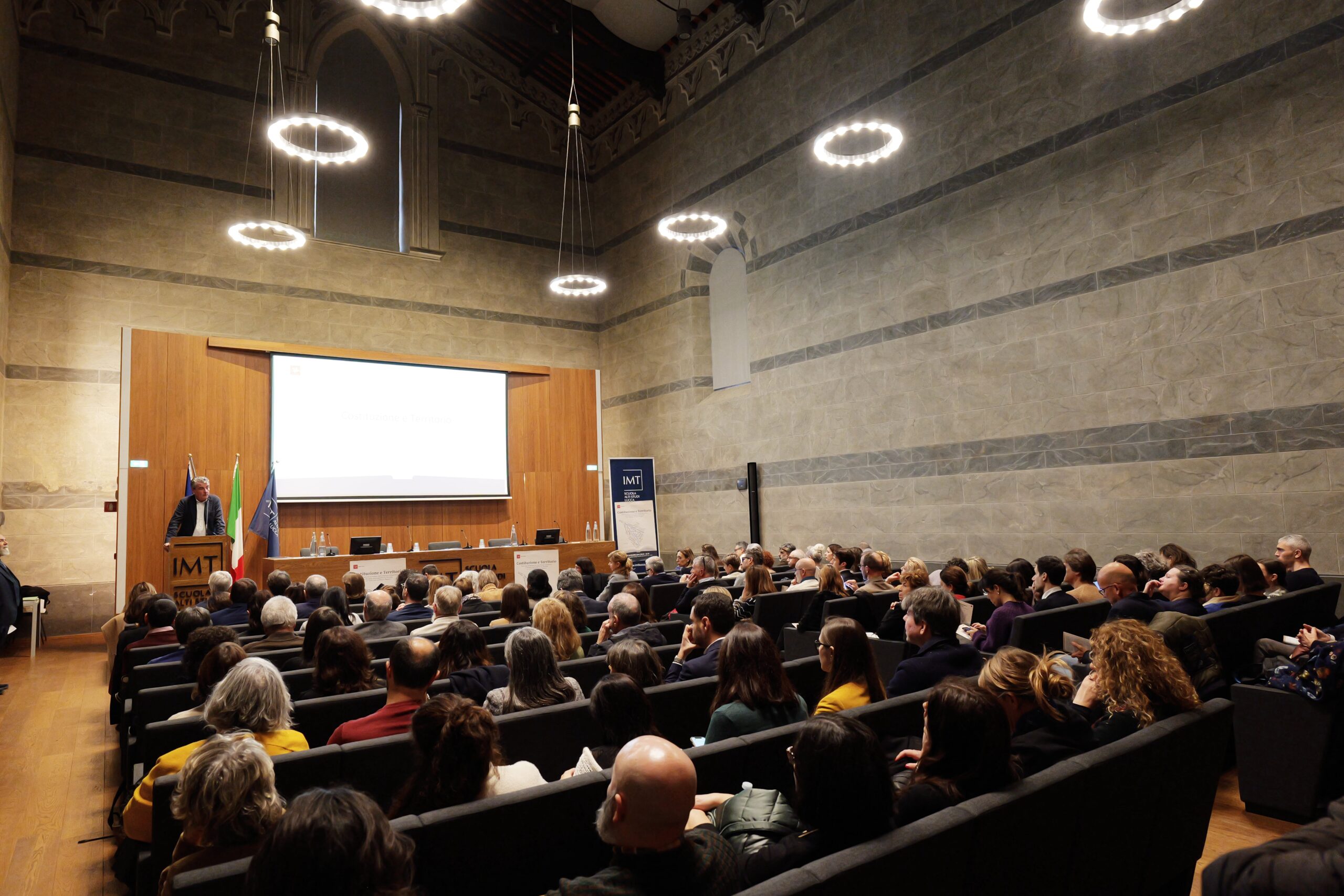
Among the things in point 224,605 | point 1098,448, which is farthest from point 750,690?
point 1098,448

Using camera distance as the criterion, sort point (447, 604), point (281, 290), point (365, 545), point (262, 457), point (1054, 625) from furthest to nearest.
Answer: point (281, 290) < point (262, 457) < point (365, 545) < point (447, 604) < point (1054, 625)

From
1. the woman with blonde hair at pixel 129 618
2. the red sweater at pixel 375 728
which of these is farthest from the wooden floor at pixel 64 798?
the red sweater at pixel 375 728

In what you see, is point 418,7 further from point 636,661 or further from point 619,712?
point 619,712

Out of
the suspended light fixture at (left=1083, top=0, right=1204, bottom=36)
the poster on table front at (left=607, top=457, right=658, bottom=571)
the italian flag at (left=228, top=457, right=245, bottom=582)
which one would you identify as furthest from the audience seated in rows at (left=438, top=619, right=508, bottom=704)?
the poster on table front at (left=607, top=457, right=658, bottom=571)

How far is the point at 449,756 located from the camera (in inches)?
76.8

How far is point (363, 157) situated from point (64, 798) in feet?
34.8

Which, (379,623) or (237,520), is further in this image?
(237,520)

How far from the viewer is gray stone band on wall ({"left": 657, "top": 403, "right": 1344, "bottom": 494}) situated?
6.35m

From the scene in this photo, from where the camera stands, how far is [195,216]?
11.3 meters

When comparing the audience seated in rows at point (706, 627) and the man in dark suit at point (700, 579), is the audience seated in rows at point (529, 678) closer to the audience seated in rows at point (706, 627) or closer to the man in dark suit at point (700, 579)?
the audience seated in rows at point (706, 627)

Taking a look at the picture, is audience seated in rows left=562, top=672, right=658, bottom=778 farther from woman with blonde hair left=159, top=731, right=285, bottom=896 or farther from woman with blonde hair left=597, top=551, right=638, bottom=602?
woman with blonde hair left=597, top=551, right=638, bottom=602

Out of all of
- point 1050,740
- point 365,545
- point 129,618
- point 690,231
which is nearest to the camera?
point 1050,740

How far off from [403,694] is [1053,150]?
26.9 feet

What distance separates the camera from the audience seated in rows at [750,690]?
2.66 metres
